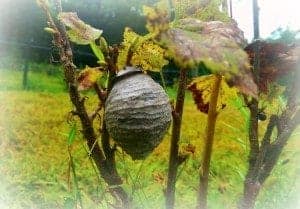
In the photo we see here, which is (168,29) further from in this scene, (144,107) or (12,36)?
(12,36)

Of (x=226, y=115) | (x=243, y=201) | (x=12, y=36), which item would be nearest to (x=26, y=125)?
(x=12, y=36)

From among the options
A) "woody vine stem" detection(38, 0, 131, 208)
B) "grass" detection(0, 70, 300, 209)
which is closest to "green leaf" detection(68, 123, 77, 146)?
"woody vine stem" detection(38, 0, 131, 208)

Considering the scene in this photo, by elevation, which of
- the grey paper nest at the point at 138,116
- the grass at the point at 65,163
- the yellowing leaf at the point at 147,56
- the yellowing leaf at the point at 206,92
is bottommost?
the grass at the point at 65,163

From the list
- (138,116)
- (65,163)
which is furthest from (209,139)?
(65,163)

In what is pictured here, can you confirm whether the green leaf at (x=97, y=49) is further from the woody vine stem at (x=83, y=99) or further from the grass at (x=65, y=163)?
the grass at (x=65, y=163)

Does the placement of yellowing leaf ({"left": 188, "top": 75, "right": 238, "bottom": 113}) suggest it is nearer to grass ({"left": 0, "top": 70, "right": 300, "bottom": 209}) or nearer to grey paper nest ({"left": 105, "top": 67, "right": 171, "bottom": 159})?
grey paper nest ({"left": 105, "top": 67, "right": 171, "bottom": 159})

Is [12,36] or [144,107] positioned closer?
[144,107]

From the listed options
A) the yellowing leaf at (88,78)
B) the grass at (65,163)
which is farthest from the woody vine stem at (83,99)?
the grass at (65,163)
